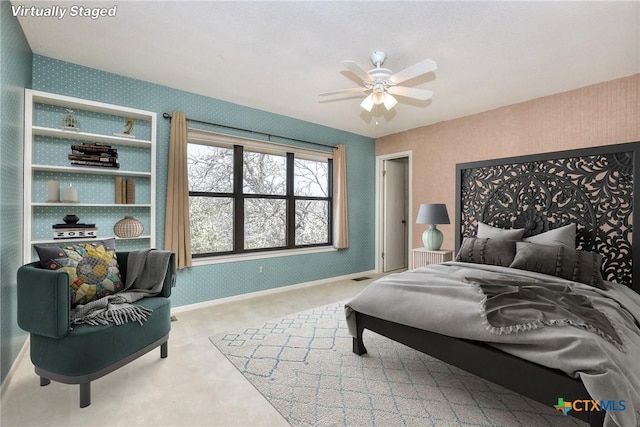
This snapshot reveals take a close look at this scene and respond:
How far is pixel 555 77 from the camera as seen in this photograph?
117 inches

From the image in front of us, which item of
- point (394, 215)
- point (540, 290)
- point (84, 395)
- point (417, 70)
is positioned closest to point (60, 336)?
point (84, 395)

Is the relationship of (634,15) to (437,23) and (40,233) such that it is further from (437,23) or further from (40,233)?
(40,233)

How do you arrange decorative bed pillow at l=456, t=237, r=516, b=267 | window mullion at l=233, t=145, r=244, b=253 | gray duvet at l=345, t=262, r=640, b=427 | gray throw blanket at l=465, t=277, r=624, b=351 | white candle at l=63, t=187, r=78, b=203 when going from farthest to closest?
window mullion at l=233, t=145, r=244, b=253
decorative bed pillow at l=456, t=237, r=516, b=267
white candle at l=63, t=187, r=78, b=203
gray throw blanket at l=465, t=277, r=624, b=351
gray duvet at l=345, t=262, r=640, b=427

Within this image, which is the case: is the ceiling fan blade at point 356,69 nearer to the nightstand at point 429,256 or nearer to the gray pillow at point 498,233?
the gray pillow at point 498,233

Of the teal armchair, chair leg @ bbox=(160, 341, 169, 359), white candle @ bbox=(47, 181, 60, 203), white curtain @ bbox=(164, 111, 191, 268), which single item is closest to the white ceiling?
white curtain @ bbox=(164, 111, 191, 268)

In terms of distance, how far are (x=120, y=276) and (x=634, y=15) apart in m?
4.20

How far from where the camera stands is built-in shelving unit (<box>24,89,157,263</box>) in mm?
2496

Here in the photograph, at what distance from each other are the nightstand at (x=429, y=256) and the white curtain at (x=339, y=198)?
3.81 ft

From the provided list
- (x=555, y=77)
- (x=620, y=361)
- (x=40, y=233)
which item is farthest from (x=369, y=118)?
(x=40, y=233)

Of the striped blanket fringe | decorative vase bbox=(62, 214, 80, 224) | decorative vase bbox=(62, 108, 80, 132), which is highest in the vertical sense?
decorative vase bbox=(62, 108, 80, 132)

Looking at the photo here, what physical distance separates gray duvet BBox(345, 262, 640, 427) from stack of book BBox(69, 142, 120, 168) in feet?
8.52

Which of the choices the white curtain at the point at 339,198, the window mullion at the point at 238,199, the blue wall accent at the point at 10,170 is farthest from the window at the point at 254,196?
the blue wall accent at the point at 10,170

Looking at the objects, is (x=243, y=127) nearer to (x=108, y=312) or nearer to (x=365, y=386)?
(x=108, y=312)

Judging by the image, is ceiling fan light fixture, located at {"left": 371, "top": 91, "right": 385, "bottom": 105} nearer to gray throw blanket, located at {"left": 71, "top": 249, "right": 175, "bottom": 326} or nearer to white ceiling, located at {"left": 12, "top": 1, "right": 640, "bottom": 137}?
white ceiling, located at {"left": 12, "top": 1, "right": 640, "bottom": 137}
